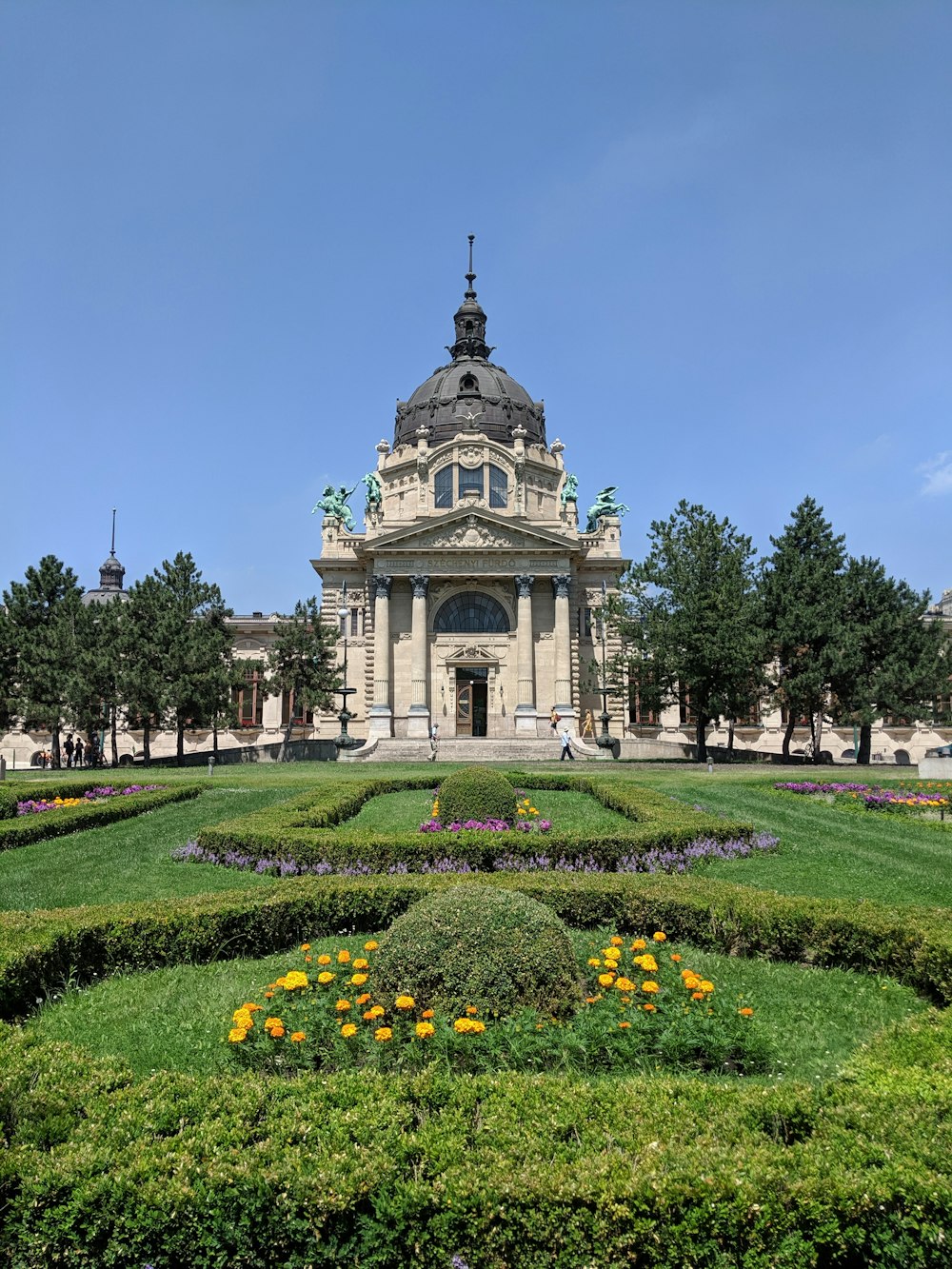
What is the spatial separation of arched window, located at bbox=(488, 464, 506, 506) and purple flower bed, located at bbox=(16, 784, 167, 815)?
3495 cm

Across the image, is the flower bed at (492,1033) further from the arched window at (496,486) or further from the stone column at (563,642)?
the arched window at (496,486)

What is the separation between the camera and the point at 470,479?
2167 inches

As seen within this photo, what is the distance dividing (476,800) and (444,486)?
40.8m

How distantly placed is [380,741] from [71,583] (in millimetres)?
18080

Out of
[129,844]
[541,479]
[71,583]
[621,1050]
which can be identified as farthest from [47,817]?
[541,479]

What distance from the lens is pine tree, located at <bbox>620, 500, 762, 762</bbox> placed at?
120ft

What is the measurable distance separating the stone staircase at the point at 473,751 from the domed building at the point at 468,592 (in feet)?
16.2

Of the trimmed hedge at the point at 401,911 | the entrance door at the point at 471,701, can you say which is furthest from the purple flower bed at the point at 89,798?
the entrance door at the point at 471,701

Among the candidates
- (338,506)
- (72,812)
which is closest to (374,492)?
(338,506)

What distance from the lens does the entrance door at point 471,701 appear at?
5069cm

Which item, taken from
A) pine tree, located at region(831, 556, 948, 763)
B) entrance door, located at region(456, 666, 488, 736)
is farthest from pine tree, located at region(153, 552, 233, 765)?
pine tree, located at region(831, 556, 948, 763)

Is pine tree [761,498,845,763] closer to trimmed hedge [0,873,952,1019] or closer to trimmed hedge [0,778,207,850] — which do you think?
trimmed hedge [0,778,207,850]

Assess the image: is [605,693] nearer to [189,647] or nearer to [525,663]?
[525,663]

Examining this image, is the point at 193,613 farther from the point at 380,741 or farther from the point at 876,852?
the point at 876,852
